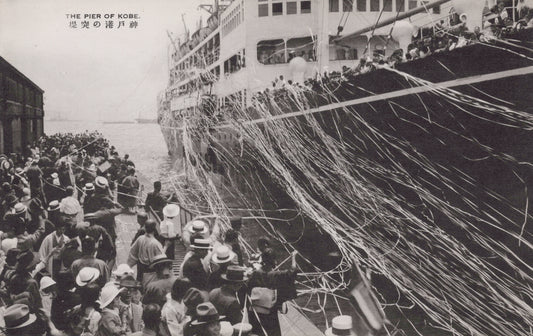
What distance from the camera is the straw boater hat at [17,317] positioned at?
11.2ft

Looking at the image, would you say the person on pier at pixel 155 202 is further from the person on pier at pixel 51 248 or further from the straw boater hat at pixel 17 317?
the straw boater hat at pixel 17 317

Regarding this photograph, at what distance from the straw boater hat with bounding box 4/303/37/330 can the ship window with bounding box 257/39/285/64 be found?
1398cm

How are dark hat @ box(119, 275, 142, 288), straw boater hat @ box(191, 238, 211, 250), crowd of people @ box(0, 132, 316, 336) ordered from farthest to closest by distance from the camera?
straw boater hat @ box(191, 238, 211, 250) < dark hat @ box(119, 275, 142, 288) < crowd of people @ box(0, 132, 316, 336)

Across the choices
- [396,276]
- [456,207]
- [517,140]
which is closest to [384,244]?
[396,276]

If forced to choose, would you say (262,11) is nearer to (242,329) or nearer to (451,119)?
(451,119)

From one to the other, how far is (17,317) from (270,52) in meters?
14.4

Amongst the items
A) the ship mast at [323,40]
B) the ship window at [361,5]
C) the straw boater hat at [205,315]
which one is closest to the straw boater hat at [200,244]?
the straw boater hat at [205,315]

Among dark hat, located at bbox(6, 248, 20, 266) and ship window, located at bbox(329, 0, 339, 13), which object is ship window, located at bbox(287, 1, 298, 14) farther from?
dark hat, located at bbox(6, 248, 20, 266)

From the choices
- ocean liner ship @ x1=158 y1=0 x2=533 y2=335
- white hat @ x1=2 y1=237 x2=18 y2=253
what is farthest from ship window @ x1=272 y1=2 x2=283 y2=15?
white hat @ x1=2 y1=237 x2=18 y2=253

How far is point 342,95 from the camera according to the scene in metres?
10.1

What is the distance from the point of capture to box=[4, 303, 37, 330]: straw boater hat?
3406 millimetres

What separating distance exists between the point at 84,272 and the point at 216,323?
4.28 ft

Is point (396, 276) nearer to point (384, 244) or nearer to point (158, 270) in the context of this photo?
point (384, 244)

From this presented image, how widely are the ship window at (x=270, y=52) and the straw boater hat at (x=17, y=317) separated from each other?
Answer: 13981mm
